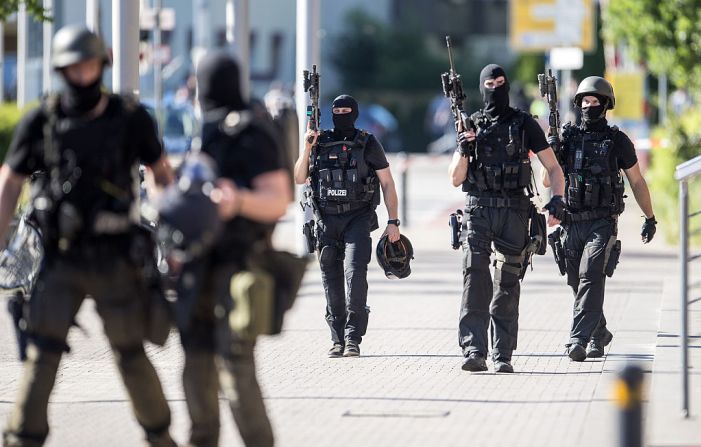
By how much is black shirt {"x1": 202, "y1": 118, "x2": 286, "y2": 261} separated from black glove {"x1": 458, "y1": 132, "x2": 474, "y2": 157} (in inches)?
131

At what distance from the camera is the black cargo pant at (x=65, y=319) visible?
251 inches

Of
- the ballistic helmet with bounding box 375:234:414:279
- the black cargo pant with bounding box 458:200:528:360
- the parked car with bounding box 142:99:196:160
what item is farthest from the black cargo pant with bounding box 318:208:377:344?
the parked car with bounding box 142:99:196:160

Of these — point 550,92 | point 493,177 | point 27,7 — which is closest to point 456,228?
point 493,177

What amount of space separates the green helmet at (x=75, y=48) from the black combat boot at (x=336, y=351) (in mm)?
4371

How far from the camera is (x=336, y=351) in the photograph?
10500 mm

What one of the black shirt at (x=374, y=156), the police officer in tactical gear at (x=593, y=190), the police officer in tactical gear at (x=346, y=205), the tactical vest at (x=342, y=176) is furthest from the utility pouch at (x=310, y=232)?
the police officer in tactical gear at (x=593, y=190)

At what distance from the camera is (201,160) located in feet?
20.1

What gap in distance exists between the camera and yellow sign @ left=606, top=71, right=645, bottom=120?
29.5 m

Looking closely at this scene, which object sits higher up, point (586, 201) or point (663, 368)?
point (586, 201)

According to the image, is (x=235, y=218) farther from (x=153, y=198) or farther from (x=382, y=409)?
(x=382, y=409)

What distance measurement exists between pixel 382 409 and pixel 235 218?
244cm

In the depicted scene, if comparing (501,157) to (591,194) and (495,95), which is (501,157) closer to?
(495,95)

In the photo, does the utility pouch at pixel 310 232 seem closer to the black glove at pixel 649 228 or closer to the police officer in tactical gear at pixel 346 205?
the police officer in tactical gear at pixel 346 205

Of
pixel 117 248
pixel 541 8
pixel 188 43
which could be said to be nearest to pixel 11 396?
pixel 117 248
